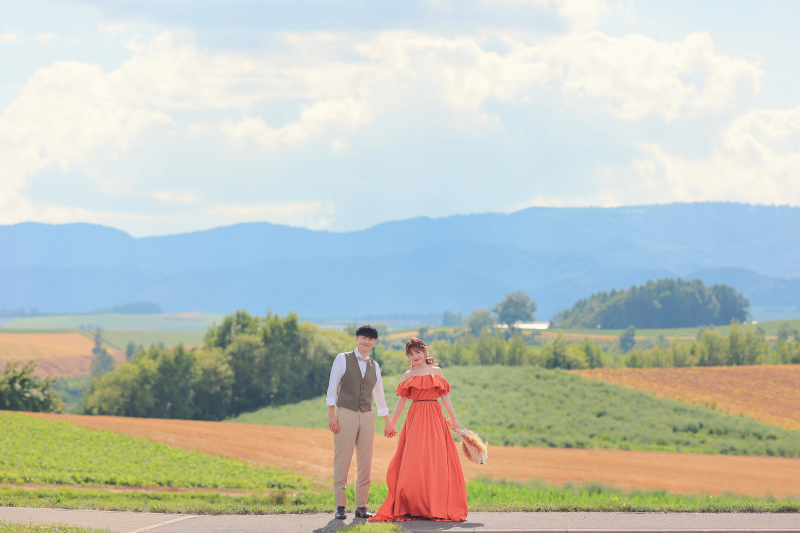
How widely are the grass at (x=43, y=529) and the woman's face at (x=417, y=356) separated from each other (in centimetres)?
435

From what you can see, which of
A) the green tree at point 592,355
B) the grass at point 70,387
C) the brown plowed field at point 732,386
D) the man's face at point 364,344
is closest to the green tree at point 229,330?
the brown plowed field at point 732,386

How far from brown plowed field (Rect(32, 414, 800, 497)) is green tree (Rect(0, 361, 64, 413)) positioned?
950 centimetres

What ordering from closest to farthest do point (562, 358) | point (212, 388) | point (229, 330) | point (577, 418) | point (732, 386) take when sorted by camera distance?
1. point (577, 418)
2. point (732, 386)
3. point (212, 388)
4. point (562, 358)
5. point (229, 330)

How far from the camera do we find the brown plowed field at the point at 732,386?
53.6 meters

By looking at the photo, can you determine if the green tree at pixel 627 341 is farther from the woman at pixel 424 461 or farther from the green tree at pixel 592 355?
the woman at pixel 424 461

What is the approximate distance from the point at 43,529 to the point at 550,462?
92.0ft

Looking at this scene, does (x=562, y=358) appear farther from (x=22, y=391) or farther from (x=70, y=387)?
(x=70, y=387)

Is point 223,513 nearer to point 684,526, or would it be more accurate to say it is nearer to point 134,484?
point 684,526

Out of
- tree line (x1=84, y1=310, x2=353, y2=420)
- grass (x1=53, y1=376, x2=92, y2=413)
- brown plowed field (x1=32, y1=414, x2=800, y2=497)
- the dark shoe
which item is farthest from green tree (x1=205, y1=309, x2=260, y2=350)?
grass (x1=53, y1=376, x2=92, y2=413)

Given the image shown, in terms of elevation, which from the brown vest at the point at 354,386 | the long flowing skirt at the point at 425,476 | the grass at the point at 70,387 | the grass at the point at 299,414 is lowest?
the grass at the point at 70,387

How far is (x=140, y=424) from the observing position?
3866cm

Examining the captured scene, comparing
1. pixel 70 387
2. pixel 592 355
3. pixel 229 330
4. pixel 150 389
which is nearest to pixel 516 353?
pixel 592 355

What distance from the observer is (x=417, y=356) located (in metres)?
9.58

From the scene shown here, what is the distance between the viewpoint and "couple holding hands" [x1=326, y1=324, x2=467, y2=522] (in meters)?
9.36
